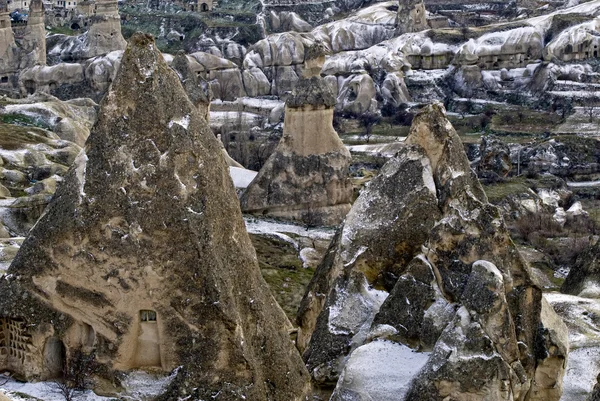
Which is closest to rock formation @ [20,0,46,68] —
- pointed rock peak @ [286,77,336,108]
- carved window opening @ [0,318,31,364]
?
pointed rock peak @ [286,77,336,108]

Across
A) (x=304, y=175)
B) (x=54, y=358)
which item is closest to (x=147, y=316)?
(x=54, y=358)

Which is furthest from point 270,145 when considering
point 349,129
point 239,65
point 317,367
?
point 317,367

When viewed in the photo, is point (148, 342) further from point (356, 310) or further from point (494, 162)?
point (494, 162)

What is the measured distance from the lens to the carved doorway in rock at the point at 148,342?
11.3m

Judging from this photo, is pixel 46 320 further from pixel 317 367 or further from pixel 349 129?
pixel 349 129

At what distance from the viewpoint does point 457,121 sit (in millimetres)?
72562

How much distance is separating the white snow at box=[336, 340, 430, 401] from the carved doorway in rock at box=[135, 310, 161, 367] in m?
2.39

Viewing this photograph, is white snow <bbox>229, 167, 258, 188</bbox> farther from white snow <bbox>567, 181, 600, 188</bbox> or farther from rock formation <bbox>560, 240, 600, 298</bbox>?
white snow <bbox>567, 181, 600, 188</bbox>

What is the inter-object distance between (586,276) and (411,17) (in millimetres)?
76362

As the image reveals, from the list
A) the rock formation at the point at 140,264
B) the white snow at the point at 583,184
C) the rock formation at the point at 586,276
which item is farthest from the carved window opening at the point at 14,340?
the white snow at the point at 583,184

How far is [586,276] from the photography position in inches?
814

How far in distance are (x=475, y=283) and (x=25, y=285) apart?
4.93 meters

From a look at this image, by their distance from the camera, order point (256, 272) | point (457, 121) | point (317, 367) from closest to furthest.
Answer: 1. point (256, 272)
2. point (317, 367)
3. point (457, 121)

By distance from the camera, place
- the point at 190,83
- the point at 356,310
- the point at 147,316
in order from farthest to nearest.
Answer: the point at 190,83 → the point at 356,310 → the point at 147,316
